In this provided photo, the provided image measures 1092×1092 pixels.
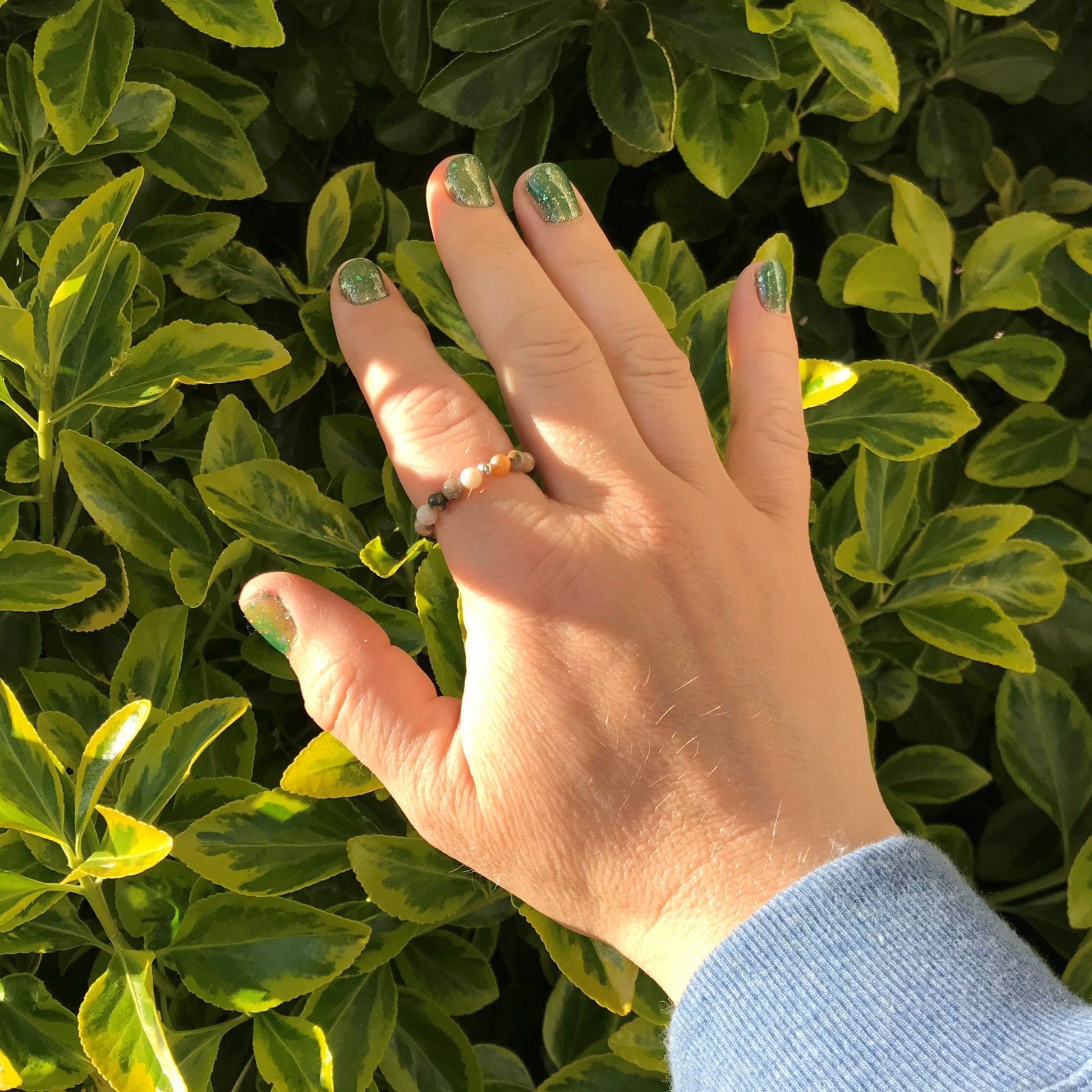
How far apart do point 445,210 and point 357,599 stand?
1.05ft

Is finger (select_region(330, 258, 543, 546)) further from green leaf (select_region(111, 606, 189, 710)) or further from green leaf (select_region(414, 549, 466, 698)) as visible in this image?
green leaf (select_region(111, 606, 189, 710))

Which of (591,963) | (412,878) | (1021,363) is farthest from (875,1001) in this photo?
(1021,363)

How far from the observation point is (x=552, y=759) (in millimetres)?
636

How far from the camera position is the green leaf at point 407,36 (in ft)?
2.85

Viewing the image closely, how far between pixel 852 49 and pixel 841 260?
0.23 m

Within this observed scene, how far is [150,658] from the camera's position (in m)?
0.75

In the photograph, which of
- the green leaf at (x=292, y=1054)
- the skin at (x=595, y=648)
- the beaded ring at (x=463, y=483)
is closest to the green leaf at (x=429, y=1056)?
the green leaf at (x=292, y=1054)

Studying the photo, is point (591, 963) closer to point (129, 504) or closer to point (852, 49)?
point (129, 504)

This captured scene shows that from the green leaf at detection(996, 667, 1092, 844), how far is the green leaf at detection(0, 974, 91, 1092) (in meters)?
0.90

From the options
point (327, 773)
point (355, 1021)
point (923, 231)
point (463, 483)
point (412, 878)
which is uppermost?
point (923, 231)

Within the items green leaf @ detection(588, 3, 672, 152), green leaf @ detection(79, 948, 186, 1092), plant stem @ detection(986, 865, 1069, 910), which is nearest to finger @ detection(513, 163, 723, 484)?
green leaf @ detection(588, 3, 672, 152)

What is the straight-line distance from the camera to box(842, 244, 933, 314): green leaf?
2.93ft

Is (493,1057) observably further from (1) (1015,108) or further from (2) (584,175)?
(1) (1015,108)

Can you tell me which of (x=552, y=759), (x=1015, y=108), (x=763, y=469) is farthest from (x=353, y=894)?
(x=1015, y=108)
